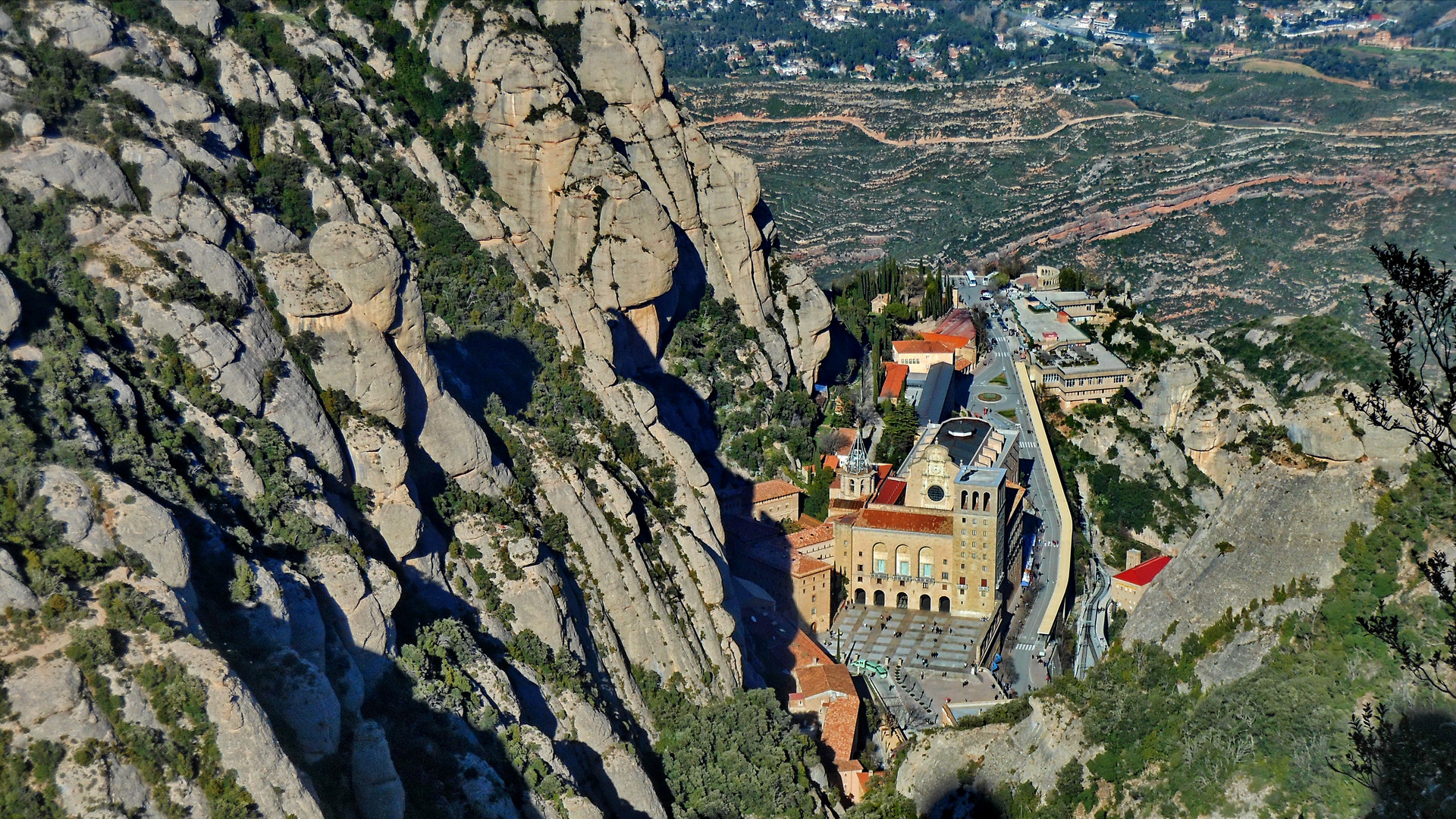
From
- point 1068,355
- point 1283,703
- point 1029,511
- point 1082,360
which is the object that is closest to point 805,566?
point 1029,511

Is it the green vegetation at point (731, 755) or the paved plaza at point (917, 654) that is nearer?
the green vegetation at point (731, 755)

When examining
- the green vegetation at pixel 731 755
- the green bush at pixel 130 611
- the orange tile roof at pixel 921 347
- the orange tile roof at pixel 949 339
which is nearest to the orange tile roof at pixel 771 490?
the green vegetation at pixel 731 755

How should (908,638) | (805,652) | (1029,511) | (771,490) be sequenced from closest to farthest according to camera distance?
(805,652)
(908,638)
(771,490)
(1029,511)

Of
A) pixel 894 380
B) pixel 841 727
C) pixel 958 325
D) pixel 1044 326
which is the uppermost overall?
pixel 841 727

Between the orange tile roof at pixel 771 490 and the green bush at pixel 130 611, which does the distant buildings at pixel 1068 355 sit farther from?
the green bush at pixel 130 611

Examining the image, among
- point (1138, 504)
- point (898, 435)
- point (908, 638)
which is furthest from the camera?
point (1138, 504)

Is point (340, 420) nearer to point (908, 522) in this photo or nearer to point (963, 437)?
point (908, 522)
